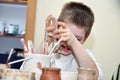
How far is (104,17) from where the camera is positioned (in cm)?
236

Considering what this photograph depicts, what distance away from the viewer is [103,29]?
2350mm

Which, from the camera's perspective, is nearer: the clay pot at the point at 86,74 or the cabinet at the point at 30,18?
the clay pot at the point at 86,74

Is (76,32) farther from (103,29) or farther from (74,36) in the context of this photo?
(103,29)

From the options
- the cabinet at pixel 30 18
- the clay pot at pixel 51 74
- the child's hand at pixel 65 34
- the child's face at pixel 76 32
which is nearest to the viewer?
the clay pot at pixel 51 74

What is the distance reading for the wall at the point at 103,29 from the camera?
7.67 feet

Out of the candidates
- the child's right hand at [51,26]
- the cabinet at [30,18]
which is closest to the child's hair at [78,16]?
the child's right hand at [51,26]

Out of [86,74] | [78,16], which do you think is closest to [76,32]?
[78,16]

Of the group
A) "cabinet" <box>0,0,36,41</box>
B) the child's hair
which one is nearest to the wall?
"cabinet" <box>0,0,36,41</box>

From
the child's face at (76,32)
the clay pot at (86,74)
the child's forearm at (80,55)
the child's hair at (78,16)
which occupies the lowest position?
the clay pot at (86,74)

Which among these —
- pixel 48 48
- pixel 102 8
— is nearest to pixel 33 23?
pixel 102 8

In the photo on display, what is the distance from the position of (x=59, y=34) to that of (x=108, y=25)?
1719mm

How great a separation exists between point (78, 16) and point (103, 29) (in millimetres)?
1290

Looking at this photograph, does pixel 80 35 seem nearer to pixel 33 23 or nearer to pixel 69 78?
pixel 69 78

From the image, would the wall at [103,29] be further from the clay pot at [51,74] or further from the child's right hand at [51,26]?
the clay pot at [51,74]
